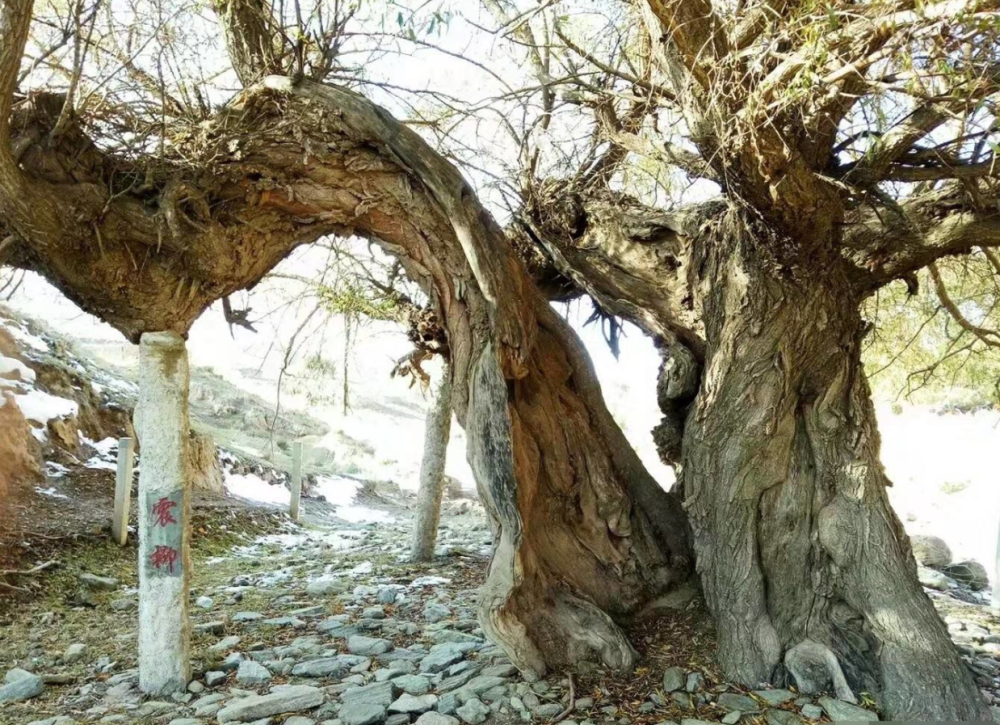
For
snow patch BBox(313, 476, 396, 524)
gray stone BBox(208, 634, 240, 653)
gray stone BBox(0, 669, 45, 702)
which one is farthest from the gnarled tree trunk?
snow patch BBox(313, 476, 396, 524)

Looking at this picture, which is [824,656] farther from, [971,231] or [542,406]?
[971,231]

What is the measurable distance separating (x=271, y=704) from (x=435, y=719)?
0.97 m

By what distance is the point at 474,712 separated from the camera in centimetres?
361

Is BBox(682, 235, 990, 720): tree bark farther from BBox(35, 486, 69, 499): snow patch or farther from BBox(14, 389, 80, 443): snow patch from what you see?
BBox(14, 389, 80, 443): snow patch

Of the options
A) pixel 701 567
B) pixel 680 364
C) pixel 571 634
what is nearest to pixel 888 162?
pixel 680 364

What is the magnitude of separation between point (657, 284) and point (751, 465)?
61.1 inches

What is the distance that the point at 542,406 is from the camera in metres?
4.65

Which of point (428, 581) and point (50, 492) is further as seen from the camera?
point (50, 492)

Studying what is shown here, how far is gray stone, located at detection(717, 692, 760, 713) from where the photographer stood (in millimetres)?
3680

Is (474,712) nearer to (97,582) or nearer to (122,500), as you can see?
(97,582)

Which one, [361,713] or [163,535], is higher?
[163,535]

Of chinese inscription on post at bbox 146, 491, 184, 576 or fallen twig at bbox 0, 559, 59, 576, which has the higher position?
chinese inscription on post at bbox 146, 491, 184, 576

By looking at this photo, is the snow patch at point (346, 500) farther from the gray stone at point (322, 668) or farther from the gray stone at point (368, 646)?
the gray stone at point (322, 668)

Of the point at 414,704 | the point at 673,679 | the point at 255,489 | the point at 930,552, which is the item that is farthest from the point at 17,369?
the point at 930,552
